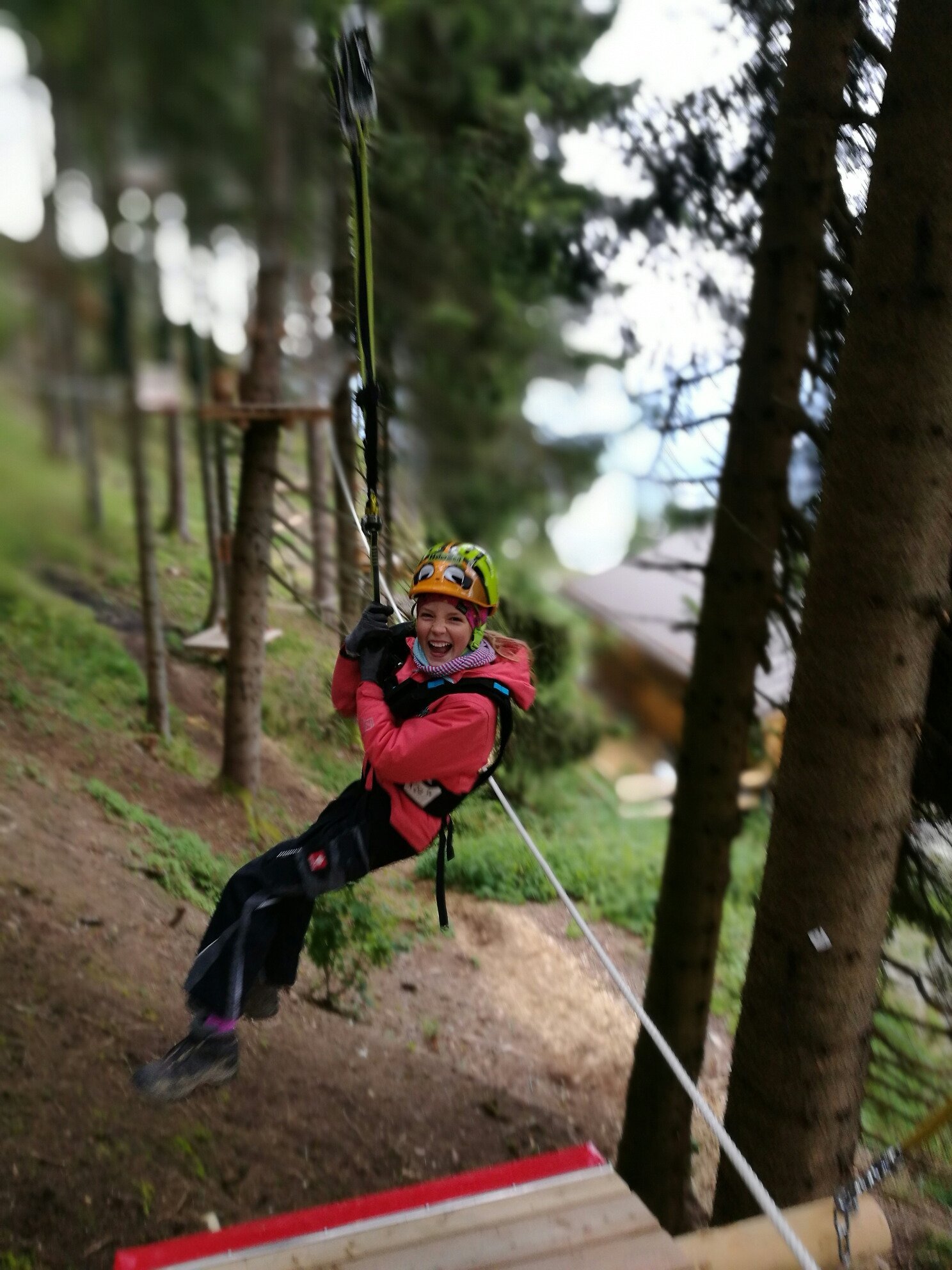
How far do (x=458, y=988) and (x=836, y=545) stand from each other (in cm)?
310

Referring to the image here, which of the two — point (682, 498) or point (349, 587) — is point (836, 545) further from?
point (349, 587)

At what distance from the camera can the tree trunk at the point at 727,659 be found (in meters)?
4.17

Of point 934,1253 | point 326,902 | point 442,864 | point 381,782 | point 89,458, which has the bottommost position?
point 934,1253

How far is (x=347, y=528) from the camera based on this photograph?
5723 mm

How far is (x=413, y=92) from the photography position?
5.68 metres

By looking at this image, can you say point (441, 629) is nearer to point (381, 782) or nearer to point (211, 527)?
point (381, 782)

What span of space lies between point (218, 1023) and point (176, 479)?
1.94m

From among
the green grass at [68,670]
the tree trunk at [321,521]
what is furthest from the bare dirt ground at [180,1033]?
the tree trunk at [321,521]

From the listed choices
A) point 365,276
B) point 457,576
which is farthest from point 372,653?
point 365,276

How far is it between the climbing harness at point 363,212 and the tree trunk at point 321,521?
95.6 inches

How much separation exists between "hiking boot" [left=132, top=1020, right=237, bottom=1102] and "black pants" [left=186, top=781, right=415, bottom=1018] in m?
0.12

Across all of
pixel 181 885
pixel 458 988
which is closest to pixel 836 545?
pixel 181 885

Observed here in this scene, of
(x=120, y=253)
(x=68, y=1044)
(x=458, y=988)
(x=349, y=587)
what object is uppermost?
A: (x=120, y=253)

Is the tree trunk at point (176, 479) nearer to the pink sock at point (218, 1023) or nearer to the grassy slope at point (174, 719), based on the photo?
the grassy slope at point (174, 719)
